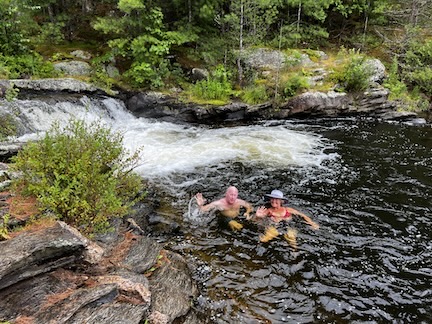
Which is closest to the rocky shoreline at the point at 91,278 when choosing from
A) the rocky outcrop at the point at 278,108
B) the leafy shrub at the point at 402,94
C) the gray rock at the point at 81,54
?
the rocky outcrop at the point at 278,108

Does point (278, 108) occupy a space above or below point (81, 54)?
below

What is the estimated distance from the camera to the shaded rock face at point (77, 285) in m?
3.88

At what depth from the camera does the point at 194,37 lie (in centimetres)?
1797

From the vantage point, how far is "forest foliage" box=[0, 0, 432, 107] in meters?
16.5

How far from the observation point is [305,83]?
17781 millimetres

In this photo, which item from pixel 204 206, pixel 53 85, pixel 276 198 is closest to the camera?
pixel 276 198

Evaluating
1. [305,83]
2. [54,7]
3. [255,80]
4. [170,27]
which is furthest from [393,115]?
[54,7]

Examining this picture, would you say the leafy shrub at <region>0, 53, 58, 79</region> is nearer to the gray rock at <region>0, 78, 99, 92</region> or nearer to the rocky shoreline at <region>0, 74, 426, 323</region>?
the gray rock at <region>0, 78, 99, 92</region>

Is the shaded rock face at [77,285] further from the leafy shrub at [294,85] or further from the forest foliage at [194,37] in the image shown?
the leafy shrub at [294,85]

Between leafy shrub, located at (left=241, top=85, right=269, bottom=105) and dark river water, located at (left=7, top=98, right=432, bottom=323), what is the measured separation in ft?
8.83

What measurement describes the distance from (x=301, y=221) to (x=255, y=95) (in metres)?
11.0

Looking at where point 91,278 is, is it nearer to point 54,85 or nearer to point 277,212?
point 277,212

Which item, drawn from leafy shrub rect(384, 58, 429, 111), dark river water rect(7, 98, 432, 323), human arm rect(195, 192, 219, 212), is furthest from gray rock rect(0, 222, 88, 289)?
leafy shrub rect(384, 58, 429, 111)

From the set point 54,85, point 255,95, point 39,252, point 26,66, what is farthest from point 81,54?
point 39,252
